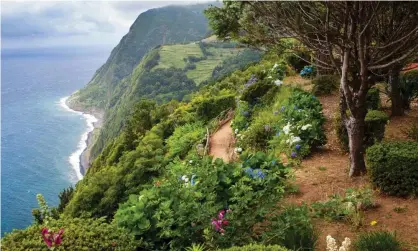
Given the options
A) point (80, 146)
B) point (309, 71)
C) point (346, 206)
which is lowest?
point (80, 146)

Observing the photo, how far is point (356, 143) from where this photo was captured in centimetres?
611

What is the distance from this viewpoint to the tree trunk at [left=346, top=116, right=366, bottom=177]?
6031 millimetres

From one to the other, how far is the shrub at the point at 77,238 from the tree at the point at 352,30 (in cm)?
335

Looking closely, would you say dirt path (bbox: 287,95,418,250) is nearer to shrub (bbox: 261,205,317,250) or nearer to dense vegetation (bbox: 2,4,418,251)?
dense vegetation (bbox: 2,4,418,251)

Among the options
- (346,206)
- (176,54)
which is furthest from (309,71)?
(176,54)

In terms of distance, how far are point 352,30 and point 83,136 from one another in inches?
3887

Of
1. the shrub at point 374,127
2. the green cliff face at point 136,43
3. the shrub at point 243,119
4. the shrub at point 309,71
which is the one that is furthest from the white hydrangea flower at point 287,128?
the green cliff face at point 136,43

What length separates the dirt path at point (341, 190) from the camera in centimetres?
484

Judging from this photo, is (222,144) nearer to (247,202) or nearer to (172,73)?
(247,202)

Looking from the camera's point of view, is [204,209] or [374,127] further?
[374,127]

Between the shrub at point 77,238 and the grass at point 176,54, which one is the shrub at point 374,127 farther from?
the grass at point 176,54

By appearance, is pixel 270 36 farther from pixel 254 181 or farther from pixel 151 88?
pixel 151 88

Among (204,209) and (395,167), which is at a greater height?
(204,209)

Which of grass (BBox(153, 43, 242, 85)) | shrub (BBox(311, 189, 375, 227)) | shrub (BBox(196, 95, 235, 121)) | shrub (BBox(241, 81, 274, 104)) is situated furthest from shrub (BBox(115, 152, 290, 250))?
grass (BBox(153, 43, 242, 85))
